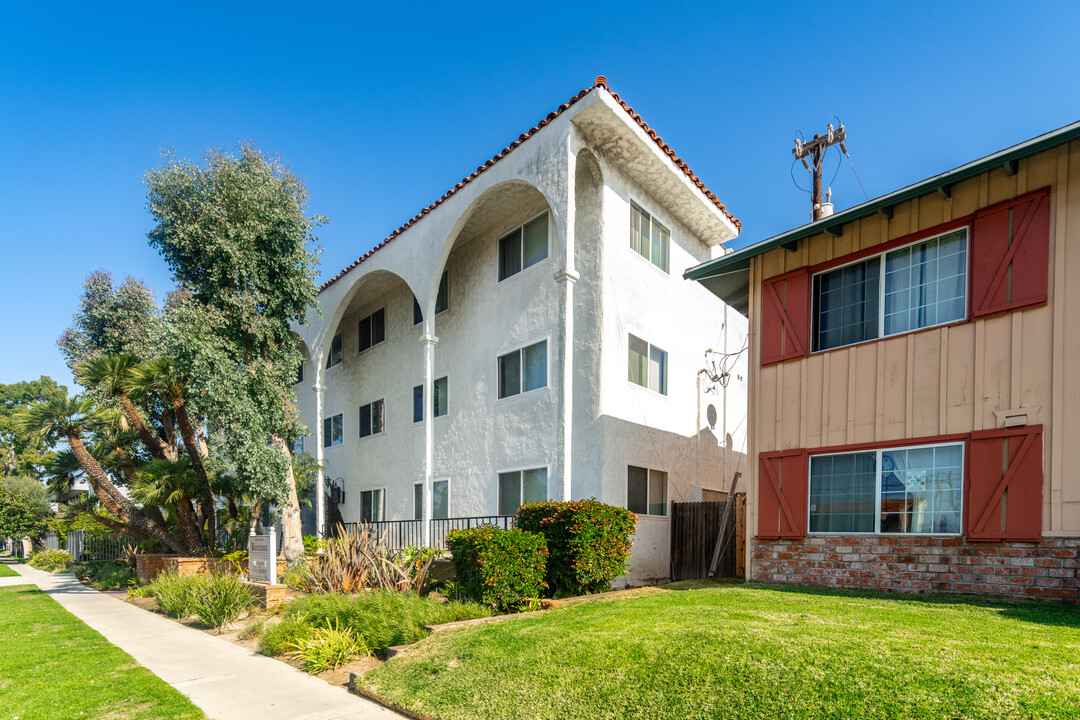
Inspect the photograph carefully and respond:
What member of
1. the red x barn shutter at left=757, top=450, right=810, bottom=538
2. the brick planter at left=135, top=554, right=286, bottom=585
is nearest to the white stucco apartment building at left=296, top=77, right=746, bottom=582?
the red x barn shutter at left=757, top=450, right=810, bottom=538

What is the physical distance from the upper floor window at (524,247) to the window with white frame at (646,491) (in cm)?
514

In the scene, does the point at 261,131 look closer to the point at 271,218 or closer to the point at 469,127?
the point at 271,218

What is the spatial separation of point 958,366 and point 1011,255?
155cm

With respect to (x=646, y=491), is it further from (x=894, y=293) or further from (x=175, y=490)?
(x=175, y=490)

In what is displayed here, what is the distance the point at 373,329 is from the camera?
70.3 feet

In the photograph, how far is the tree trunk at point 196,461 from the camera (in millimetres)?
16688

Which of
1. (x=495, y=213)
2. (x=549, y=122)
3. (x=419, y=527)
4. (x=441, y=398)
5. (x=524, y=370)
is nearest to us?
(x=549, y=122)

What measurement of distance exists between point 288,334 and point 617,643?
45.9ft

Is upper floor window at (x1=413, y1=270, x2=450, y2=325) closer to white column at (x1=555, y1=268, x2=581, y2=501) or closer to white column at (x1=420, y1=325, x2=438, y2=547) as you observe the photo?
white column at (x1=420, y1=325, x2=438, y2=547)

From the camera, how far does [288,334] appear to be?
1792cm

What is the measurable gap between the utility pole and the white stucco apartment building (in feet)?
8.17

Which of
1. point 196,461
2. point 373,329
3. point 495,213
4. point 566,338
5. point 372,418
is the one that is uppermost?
point 495,213

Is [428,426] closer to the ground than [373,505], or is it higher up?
higher up

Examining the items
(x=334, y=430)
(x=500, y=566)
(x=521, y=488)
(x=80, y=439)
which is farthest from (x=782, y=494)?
(x=80, y=439)
